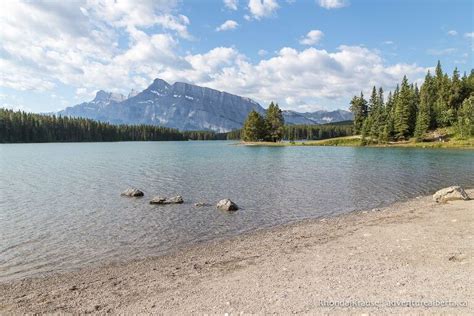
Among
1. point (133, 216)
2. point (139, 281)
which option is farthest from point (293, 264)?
point (133, 216)

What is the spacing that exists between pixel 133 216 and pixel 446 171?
53.2 meters

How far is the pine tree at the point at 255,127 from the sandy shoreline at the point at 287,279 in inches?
5921

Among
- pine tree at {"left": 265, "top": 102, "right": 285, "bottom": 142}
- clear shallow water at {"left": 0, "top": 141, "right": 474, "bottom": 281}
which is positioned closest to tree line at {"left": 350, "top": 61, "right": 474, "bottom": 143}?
pine tree at {"left": 265, "top": 102, "right": 285, "bottom": 142}

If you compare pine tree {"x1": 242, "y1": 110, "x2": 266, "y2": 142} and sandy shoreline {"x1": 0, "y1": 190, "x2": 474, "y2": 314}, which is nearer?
sandy shoreline {"x1": 0, "y1": 190, "x2": 474, "y2": 314}

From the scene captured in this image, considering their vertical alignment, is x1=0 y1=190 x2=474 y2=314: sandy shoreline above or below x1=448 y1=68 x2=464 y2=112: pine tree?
below

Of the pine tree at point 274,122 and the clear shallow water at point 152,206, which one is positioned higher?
the pine tree at point 274,122

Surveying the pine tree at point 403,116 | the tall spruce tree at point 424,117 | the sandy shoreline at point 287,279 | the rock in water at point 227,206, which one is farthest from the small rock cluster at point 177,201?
the pine tree at point 403,116

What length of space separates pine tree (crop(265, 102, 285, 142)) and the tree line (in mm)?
42600

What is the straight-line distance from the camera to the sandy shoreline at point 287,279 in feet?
36.1

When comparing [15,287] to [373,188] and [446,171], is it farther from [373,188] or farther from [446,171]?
[446,171]

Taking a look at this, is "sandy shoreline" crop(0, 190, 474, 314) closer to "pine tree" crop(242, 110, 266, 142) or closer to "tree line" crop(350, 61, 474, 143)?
"tree line" crop(350, 61, 474, 143)

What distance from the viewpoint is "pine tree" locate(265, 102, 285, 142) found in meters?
168

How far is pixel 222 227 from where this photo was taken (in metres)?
25.3

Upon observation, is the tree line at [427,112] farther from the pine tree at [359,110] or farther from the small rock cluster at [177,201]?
the small rock cluster at [177,201]
